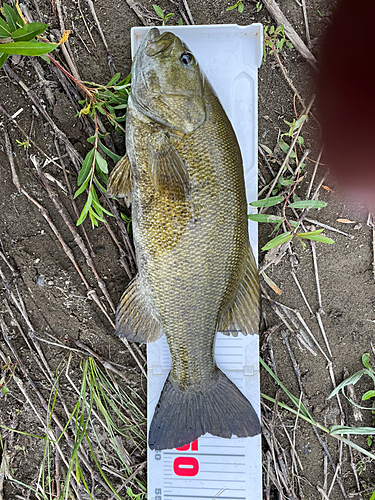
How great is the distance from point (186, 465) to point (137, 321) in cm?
102

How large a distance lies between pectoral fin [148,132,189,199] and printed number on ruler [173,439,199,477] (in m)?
1.59

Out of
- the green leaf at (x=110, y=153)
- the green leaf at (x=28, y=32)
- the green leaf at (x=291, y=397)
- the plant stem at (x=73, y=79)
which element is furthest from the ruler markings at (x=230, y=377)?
the green leaf at (x=28, y=32)

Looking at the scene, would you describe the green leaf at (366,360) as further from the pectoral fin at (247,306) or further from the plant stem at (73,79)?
the plant stem at (73,79)

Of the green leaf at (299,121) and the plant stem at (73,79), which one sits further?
the green leaf at (299,121)

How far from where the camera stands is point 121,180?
1909 mm

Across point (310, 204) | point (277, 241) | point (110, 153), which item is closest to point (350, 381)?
point (277, 241)

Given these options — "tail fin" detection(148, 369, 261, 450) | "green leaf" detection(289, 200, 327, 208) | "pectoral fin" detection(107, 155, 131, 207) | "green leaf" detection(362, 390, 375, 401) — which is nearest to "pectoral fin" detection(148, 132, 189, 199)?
"pectoral fin" detection(107, 155, 131, 207)

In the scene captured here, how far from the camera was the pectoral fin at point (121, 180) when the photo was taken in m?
1.90

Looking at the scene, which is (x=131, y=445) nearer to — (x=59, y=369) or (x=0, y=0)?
(x=59, y=369)

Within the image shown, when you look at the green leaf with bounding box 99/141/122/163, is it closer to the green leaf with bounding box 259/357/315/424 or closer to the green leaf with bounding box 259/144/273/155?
the green leaf with bounding box 259/144/273/155

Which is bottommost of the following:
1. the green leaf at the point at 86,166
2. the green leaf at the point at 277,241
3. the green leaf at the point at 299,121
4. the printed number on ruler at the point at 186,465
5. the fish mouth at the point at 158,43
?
the printed number on ruler at the point at 186,465

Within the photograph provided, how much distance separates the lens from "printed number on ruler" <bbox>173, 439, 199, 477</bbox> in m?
2.22

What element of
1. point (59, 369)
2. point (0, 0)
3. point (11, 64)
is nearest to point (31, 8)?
point (0, 0)

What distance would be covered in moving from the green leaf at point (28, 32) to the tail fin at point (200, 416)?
6.02 ft
